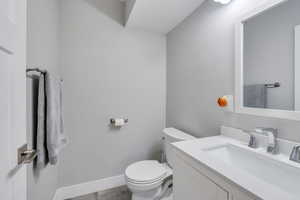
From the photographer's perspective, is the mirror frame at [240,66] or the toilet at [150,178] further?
the toilet at [150,178]

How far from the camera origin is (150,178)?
1276mm

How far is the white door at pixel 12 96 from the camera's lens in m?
0.44

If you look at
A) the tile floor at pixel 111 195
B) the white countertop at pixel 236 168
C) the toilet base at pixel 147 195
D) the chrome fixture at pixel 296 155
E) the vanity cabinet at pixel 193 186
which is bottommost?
the tile floor at pixel 111 195

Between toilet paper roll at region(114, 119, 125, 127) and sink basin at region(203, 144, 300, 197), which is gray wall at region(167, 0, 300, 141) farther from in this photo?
toilet paper roll at region(114, 119, 125, 127)

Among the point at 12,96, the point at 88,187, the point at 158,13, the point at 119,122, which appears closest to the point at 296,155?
the point at 12,96

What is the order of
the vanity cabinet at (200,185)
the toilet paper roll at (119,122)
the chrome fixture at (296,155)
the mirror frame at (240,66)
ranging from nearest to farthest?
the vanity cabinet at (200,185) → the chrome fixture at (296,155) → the mirror frame at (240,66) → the toilet paper roll at (119,122)

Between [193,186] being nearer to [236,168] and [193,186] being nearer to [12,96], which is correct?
[236,168]

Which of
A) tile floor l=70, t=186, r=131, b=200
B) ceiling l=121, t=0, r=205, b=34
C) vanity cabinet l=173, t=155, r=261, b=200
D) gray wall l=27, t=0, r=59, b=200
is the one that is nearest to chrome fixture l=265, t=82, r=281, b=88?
vanity cabinet l=173, t=155, r=261, b=200

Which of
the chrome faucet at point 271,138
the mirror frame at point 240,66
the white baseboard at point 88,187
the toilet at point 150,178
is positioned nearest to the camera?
the chrome faucet at point 271,138

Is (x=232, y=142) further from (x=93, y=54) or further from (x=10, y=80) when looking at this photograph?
(x=93, y=54)

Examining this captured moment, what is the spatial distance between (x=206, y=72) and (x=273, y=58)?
1.74 ft

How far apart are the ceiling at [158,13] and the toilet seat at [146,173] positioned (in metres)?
1.73

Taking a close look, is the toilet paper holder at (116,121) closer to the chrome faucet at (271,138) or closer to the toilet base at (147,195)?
the toilet base at (147,195)

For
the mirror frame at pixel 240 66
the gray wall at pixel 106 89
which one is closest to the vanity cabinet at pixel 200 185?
the mirror frame at pixel 240 66
